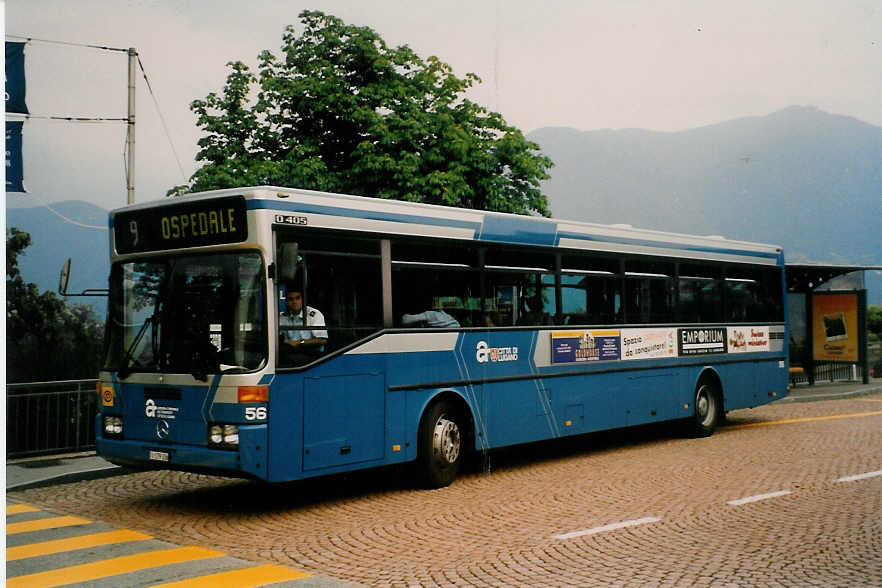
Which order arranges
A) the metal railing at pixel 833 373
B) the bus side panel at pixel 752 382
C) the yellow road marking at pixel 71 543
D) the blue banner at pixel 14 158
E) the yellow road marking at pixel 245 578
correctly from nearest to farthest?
1. the yellow road marking at pixel 245 578
2. the yellow road marking at pixel 71 543
3. the blue banner at pixel 14 158
4. the bus side panel at pixel 752 382
5. the metal railing at pixel 833 373

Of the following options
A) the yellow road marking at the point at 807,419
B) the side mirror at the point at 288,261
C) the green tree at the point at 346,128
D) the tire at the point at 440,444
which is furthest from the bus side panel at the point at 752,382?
the side mirror at the point at 288,261

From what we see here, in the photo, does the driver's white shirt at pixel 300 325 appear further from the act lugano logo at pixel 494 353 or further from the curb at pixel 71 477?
the curb at pixel 71 477

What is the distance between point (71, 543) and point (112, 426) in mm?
1783

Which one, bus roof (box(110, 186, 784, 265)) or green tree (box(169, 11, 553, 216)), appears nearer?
bus roof (box(110, 186, 784, 265))

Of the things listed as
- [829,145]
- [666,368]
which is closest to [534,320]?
[666,368]

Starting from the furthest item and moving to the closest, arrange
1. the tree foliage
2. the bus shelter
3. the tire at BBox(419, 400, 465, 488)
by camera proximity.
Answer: the bus shelter, the tree foliage, the tire at BBox(419, 400, 465, 488)

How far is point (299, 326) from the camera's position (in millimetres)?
9328

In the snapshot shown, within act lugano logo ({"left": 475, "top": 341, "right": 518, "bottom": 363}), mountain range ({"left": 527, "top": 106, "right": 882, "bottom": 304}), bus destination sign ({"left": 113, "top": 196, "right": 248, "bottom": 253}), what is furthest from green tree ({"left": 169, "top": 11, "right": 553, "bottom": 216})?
mountain range ({"left": 527, "top": 106, "right": 882, "bottom": 304})

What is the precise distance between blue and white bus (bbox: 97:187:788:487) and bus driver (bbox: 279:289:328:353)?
0.8 inches

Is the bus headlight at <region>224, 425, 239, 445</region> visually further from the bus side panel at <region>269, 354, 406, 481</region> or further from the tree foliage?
the tree foliage

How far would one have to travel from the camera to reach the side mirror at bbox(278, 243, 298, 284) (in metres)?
8.91

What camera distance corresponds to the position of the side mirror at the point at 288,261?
8914 millimetres

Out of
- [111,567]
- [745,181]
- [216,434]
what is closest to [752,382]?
[216,434]

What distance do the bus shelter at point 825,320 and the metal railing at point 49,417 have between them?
1778cm
